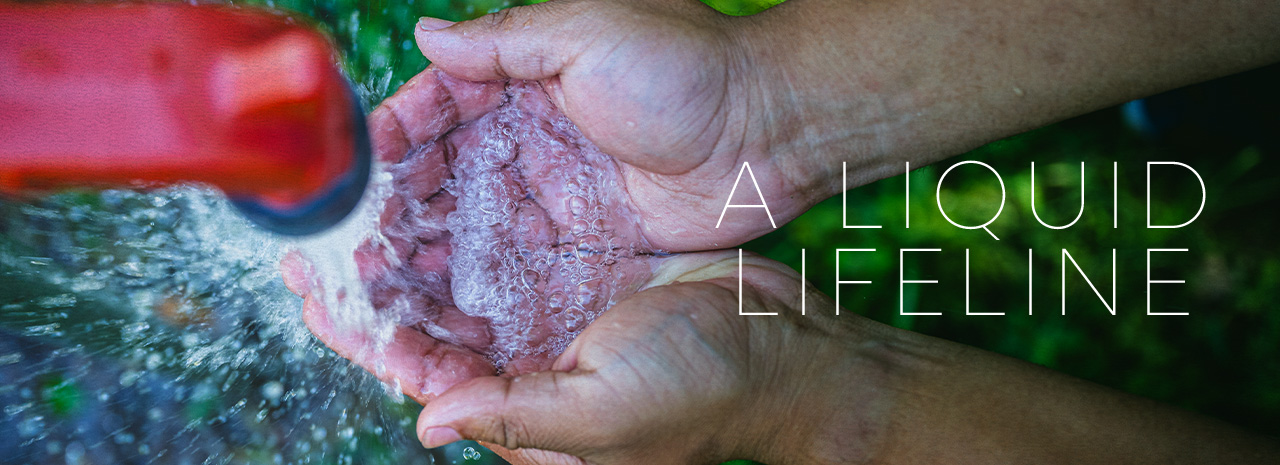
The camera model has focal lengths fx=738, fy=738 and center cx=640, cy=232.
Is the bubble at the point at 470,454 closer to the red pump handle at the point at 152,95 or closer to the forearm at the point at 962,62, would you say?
the red pump handle at the point at 152,95

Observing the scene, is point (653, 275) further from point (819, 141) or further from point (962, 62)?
point (962, 62)

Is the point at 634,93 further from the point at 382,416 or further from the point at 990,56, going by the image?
the point at 382,416

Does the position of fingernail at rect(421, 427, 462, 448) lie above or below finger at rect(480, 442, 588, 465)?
above

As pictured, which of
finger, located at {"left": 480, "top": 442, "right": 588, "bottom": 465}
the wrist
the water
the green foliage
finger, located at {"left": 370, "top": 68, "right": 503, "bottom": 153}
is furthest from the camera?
the water

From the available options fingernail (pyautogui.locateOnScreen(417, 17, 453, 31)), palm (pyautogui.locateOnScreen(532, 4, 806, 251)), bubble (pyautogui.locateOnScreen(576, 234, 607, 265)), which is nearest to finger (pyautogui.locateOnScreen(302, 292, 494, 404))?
bubble (pyautogui.locateOnScreen(576, 234, 607, 265))

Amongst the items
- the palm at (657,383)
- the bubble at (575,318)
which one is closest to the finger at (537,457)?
the palm at (657,383)

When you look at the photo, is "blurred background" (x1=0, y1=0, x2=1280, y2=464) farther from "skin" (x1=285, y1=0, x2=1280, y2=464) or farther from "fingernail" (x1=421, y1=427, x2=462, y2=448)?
"fingernail" (x1=421, y1=427, x2=462, y2=448)
